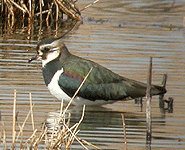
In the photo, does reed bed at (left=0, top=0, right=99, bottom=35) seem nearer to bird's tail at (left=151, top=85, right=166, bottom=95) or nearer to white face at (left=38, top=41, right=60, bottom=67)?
white face at (left=38, top=41, right=60, bottom=67)

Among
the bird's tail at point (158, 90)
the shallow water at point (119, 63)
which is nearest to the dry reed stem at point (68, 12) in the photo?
the shallow water at point (119, 63)

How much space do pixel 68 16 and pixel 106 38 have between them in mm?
2693

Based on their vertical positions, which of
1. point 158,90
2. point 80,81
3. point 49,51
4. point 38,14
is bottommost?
point 38,14

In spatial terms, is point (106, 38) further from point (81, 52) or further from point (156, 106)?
point (156, 106)

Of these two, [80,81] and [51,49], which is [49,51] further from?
[80,81]

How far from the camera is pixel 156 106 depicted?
9.66 meters

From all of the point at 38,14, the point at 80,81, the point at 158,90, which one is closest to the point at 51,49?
the point at 80,81

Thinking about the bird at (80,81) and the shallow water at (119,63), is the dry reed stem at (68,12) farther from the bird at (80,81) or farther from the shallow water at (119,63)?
the bird at (80,81)

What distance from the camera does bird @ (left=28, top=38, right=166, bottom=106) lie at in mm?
9266

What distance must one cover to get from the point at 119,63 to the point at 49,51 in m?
2.35

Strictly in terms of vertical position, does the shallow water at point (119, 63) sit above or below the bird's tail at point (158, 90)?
below

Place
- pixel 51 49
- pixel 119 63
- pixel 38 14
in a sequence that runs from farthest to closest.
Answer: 1. pixel 38 14
2. pixel 119 63
3. pixel 51 49

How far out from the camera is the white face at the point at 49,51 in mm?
9547

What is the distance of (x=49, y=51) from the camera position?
958cm
